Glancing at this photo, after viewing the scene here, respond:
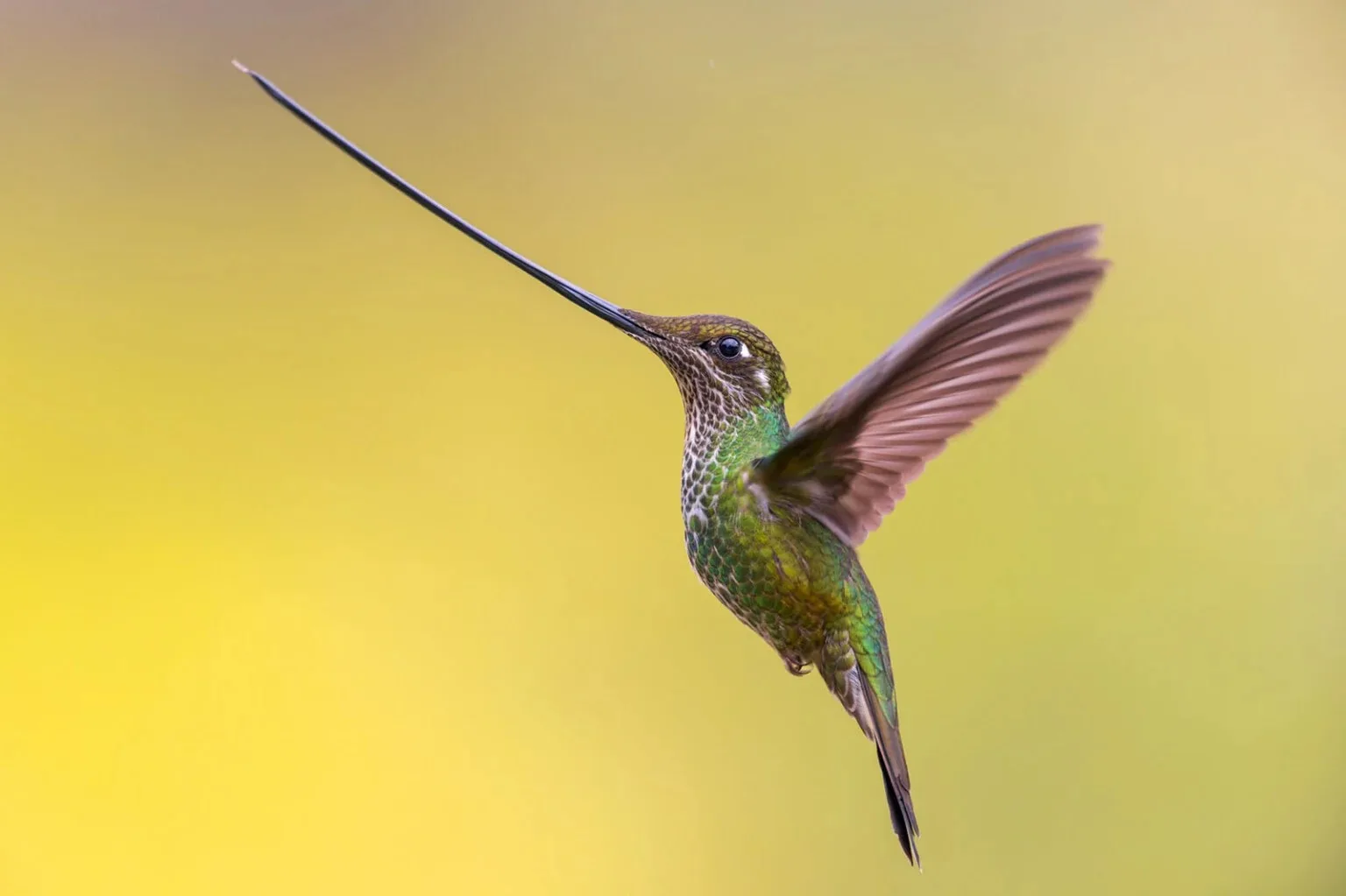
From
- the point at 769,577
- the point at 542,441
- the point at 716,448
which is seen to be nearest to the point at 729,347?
the point at 716,448

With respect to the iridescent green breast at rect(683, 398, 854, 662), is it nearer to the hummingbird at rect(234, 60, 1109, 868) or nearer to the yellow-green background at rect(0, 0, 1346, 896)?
the hummingbird at rect(234, 60, 1109, 868)

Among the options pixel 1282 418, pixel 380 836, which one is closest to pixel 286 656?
pixel 380 836

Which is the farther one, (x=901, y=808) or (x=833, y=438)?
(x=901, y=808)

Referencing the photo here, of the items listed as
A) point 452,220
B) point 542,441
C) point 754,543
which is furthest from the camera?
point 542,441

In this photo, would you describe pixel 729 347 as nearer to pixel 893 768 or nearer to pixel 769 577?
pixel 769 577

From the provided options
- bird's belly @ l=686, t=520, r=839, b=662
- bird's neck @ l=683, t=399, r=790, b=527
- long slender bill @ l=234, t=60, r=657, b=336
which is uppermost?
long slender bill @ l=234, t=60, r=657, b=336

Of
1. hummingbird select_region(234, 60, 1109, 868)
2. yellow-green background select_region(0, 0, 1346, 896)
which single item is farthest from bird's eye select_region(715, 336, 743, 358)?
yellow-green background select_region(0, 0, 1346, 896)

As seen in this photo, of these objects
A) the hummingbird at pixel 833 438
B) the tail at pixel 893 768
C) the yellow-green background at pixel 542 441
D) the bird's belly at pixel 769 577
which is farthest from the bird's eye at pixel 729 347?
the yellow-green background at pixel 542 441

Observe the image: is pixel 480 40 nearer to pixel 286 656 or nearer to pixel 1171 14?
pixel 286 656
